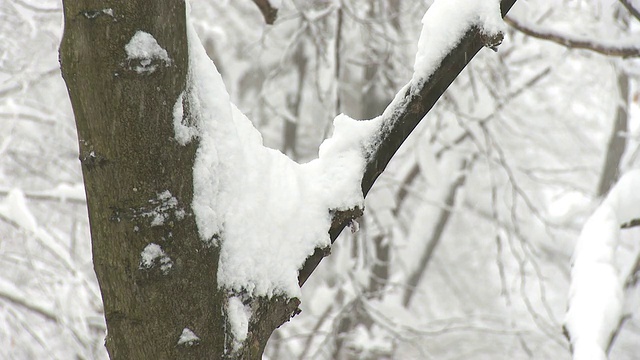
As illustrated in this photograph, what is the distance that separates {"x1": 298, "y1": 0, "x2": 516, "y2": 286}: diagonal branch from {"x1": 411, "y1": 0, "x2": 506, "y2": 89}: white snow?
10mm

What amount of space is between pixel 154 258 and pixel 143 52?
296 mm

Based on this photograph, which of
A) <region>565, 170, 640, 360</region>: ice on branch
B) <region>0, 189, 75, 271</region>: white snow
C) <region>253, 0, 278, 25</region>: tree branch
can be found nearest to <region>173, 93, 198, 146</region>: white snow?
<region>253, 0, 278, 25</region>: tree branch

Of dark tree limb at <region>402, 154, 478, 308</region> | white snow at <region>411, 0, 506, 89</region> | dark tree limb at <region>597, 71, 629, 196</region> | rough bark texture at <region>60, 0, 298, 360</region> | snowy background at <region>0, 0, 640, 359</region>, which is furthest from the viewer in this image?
dark tree limb at <region>597, 71, 629, 196</region>

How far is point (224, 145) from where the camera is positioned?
3.20 ft

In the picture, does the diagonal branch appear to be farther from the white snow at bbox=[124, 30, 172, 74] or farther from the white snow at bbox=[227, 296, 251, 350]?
the white snow at bbox=[124, 30, 172, 74]

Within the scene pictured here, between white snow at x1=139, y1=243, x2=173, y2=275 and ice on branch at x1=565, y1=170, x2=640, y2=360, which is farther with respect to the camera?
ice on branch at x1=565, y1=170, x2=640, y2=360

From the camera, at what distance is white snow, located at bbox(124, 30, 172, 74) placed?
0.84m

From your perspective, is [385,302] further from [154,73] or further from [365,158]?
[154,73]

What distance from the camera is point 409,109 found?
3.53 feet

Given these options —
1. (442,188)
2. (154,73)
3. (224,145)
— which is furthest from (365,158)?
(442,188)

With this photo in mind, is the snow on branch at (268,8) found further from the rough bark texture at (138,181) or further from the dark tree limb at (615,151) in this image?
the dark tree limb at (615,151)

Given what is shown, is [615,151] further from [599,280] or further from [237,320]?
[237,320]

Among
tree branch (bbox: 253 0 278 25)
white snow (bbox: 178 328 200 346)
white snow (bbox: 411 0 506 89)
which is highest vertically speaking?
tree branch (bbox: 253 0 278 25)

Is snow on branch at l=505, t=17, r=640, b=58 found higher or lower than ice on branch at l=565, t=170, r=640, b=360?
higher
